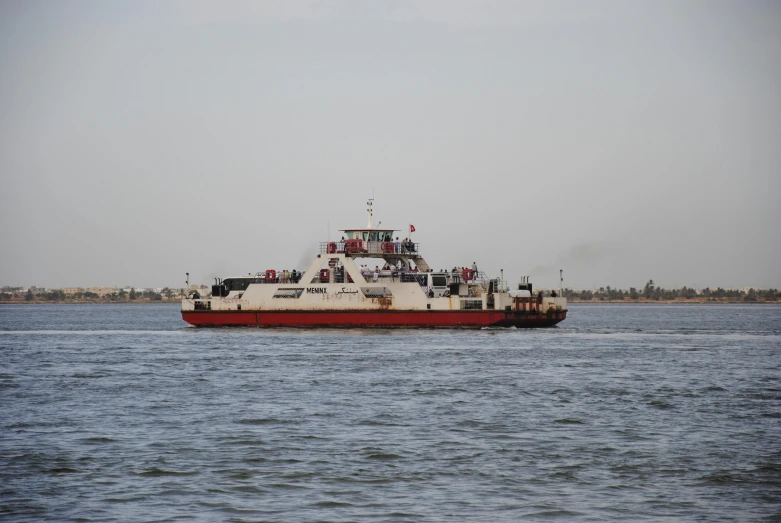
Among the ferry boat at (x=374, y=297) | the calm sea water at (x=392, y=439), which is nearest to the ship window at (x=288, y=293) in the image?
the ferry boat at (x=374, y=297)

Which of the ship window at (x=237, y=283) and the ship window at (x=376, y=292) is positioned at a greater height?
the ship window at (x=237, y=283)

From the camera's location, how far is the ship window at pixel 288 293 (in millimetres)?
61625

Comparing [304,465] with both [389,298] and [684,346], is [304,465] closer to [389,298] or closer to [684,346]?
[684,346]

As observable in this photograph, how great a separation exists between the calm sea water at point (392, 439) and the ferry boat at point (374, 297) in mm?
17355

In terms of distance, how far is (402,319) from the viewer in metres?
59.8

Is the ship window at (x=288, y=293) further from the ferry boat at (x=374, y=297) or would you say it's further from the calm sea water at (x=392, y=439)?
the calm sea water at (x=392, y=439)

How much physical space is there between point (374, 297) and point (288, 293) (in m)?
6.08

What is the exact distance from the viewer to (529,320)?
200 feet

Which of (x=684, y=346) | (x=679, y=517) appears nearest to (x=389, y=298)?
(x=684, y=346)

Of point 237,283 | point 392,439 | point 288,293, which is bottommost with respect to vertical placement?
point 392,439

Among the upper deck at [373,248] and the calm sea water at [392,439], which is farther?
the upper deck at [373,248]

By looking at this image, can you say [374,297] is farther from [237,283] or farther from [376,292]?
[237,283]

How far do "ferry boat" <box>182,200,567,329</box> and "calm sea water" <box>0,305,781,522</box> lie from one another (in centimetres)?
1735

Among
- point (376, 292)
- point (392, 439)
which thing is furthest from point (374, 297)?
point (392, 439)
